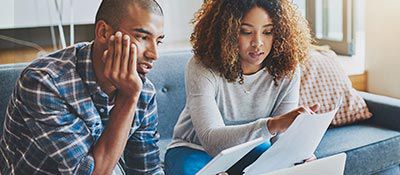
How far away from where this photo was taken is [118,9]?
1332 millimetres

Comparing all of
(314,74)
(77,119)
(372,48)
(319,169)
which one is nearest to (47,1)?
(314,74)

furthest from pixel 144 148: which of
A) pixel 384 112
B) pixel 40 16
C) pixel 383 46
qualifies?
pixel 40 16

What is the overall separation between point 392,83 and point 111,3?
6.26 feet

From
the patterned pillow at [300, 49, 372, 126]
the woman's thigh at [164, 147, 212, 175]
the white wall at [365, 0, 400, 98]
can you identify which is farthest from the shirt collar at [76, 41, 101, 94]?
the white wall at [365, 0, 400, 98]

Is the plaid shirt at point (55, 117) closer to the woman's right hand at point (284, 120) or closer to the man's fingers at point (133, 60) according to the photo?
the man's fingers at point (133, 60)

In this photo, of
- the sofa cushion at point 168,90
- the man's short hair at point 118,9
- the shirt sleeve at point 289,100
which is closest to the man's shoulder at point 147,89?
the man's short hair at point 118,9

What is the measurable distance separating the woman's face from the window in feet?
5.41

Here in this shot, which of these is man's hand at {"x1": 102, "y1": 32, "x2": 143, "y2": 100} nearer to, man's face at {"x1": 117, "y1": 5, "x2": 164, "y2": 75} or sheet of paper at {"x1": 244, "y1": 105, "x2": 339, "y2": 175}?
man's face at {"x1": 117, "y1": 5, "x2": 164, "y2": 75}

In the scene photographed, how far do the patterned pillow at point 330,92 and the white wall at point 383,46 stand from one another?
0.41 meters

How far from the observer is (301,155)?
60.4 inches

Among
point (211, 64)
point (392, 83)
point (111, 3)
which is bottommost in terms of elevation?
point (392, 83)

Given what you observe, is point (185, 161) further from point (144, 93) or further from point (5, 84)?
Answer: point (5, 84)

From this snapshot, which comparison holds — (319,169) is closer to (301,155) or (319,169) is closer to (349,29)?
(301,155)

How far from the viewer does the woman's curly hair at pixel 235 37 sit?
5.67ft
